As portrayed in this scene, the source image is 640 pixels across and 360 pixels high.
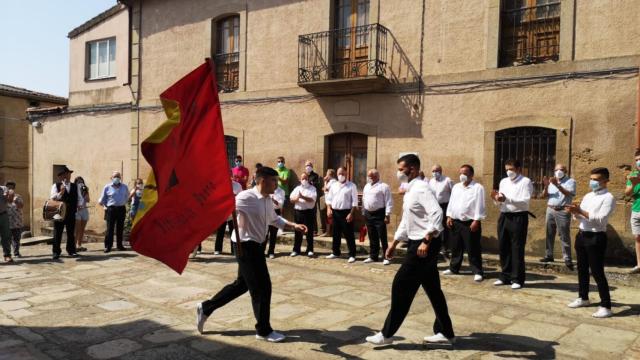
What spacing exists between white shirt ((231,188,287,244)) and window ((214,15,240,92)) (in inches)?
375

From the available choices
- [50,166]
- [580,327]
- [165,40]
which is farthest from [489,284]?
[50,166]

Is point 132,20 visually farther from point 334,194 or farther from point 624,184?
point 624,184

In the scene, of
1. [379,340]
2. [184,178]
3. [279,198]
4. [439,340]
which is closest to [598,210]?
[439,340]

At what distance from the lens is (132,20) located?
1631 cm

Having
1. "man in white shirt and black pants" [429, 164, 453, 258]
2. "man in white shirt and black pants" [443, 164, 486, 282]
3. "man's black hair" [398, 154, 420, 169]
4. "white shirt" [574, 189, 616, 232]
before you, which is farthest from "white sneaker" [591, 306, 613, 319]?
"man in white shirt and black pants" [429, 164, 453, 258]

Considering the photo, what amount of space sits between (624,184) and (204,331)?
305 inches

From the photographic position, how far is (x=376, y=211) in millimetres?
9508

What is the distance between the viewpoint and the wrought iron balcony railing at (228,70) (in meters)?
14.2

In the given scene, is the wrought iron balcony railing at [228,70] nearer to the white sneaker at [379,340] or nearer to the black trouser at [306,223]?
the black trouser at [306,223]

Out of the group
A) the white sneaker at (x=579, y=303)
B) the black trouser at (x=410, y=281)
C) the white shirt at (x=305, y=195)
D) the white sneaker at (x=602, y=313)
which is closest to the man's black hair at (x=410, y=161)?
the black trouser at (x=410, y=281)

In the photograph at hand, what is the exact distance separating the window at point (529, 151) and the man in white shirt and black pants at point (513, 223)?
2.44m

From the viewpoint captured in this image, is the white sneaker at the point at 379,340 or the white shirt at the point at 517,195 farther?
the white shirt at the point at 517,195

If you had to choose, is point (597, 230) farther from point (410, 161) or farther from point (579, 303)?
point (410, 161)

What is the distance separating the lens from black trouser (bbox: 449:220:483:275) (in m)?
8.17
